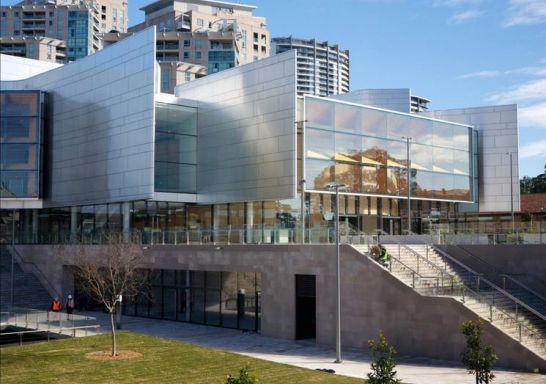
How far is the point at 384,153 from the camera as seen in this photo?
4650 centimetres

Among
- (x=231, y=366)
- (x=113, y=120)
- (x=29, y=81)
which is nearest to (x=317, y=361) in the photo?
(x=231, y=366)

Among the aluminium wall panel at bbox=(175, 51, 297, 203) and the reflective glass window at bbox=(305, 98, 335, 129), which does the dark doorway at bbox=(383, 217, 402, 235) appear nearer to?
the reflective glass window at bbox=(305, 98, 335, 129)

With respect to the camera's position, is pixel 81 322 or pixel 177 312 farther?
pixel 177 312

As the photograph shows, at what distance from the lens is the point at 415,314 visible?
27844 mm

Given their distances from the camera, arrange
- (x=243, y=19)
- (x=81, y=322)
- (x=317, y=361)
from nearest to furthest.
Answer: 1. (x=317, y=361)
2. (x=81, y=322)
3. (x=243, y=19)

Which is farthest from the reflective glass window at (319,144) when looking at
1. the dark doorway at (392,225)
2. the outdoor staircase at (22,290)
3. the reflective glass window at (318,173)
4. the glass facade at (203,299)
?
the outdoor staircase at (22,290)

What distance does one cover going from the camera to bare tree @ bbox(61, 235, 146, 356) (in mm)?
31809

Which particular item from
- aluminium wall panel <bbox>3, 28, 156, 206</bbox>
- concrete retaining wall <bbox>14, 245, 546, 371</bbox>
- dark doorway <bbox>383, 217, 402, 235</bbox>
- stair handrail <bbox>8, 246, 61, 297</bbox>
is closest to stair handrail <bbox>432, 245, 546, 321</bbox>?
concrete retaining wall <bbox>14, 245, 546, 371</bbox>

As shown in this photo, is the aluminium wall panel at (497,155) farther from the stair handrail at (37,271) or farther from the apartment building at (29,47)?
the apartment building at (29,47)

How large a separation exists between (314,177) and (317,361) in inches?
645

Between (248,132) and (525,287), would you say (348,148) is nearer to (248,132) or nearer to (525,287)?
(248,132)

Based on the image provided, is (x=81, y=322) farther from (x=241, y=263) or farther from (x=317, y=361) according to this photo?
(x=317, y=361)

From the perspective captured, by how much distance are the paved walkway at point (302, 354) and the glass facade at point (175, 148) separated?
1034cm

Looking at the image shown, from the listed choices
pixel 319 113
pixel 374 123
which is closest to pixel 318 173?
pixel 319 113
